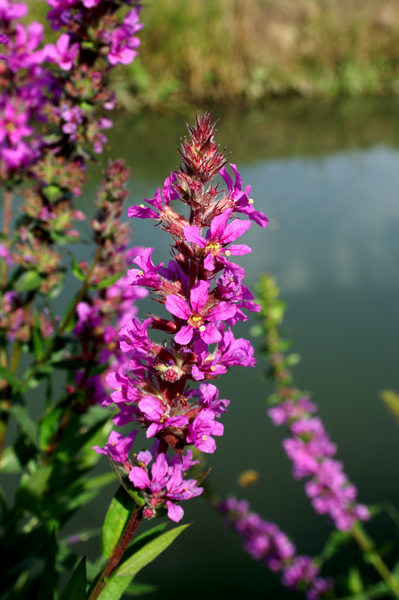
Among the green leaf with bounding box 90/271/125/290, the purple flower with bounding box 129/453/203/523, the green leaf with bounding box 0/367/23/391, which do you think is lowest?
the purple flower with bounding box 129/453/203/523

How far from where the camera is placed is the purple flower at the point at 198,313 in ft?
1.93

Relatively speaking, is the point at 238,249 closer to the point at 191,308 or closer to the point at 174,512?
the point at 191,308

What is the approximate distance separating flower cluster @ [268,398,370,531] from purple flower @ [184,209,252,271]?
5.47ft

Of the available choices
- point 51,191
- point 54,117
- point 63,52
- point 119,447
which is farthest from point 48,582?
point 63,52

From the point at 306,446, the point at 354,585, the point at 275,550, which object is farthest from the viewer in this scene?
the point at 306,446

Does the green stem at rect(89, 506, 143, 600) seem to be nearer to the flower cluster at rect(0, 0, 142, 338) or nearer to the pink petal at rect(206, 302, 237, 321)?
the pink petal at rect(206, 302, 237, 321)

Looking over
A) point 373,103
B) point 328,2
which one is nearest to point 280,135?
point 373,103

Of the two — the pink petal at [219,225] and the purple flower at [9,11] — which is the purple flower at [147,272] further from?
Result: the purple flower at [9,11]

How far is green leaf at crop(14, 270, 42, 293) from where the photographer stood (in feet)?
4.69

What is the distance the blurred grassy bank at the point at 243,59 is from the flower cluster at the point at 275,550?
4.41 m

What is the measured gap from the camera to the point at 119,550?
632 millimetres

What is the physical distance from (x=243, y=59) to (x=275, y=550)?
24.0 feet

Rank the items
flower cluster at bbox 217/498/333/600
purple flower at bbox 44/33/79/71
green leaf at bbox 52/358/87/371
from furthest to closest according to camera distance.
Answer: flower cluster at bbox 217/498/333/600
green leaf at bbox 52/358/87/371
purple flower at bbox 44/33/79/71

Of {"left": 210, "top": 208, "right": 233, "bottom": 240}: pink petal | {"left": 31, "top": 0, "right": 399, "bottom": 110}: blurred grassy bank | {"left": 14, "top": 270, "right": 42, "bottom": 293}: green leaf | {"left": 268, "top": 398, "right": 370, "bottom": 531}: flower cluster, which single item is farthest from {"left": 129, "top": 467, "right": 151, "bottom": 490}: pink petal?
{"left": 31, "top": 0, "right": 399, "bottom": 110}: blurred grassy bank
